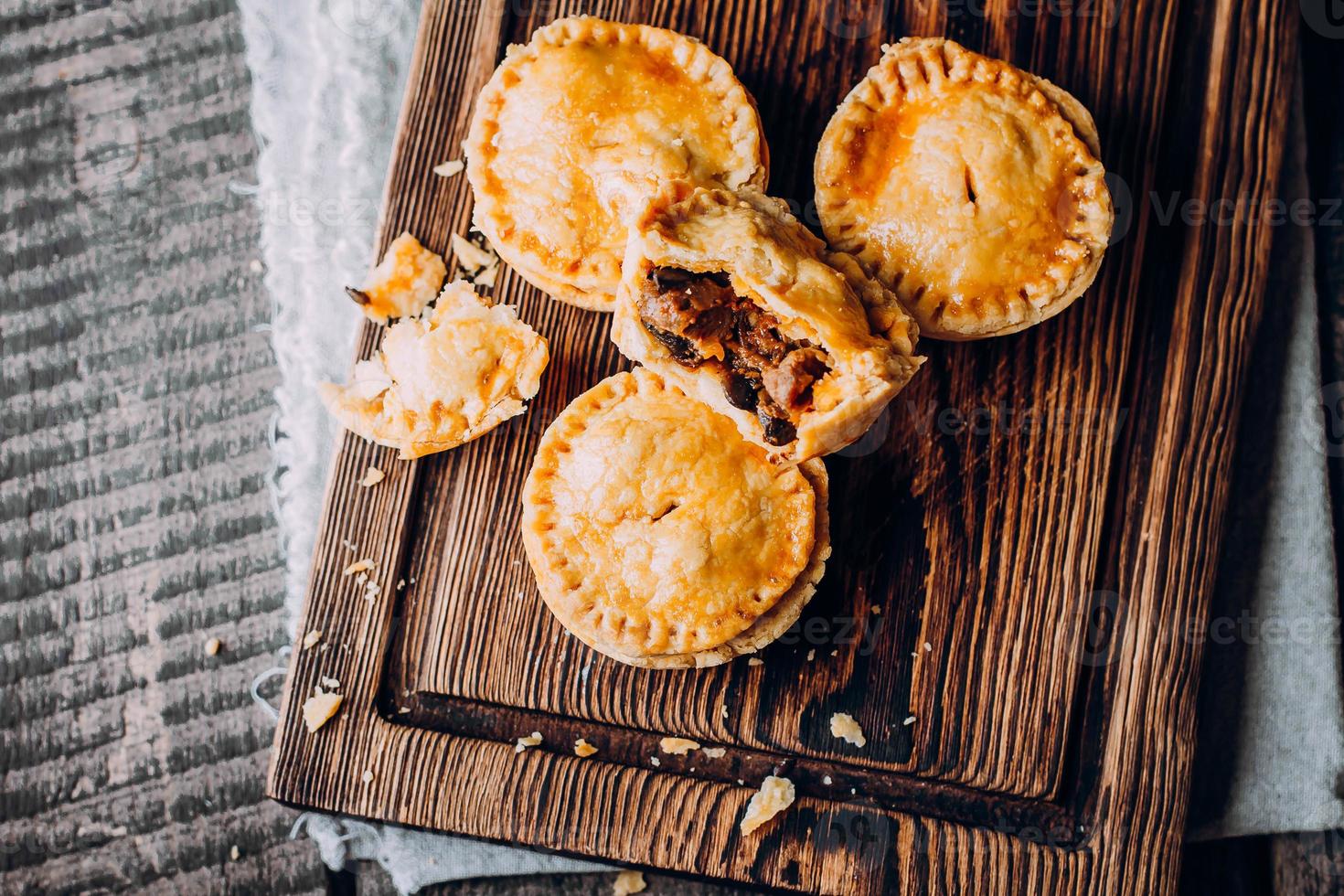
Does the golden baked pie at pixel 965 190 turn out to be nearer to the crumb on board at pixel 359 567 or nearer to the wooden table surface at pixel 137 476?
the crumb on board at pixel 359 567

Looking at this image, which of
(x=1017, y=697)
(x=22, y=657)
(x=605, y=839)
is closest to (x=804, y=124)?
(x=1017, y=697)

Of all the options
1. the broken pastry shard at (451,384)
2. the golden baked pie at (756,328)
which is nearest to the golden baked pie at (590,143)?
the broken pastry shard at (451,384)

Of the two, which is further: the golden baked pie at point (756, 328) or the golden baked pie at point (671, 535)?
the golden baked pie at point (671, 535)

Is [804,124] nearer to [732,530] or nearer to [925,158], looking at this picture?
[925,158]

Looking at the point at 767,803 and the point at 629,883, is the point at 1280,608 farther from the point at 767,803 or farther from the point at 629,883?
the point at 629,883

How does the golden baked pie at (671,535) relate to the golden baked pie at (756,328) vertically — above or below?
below
